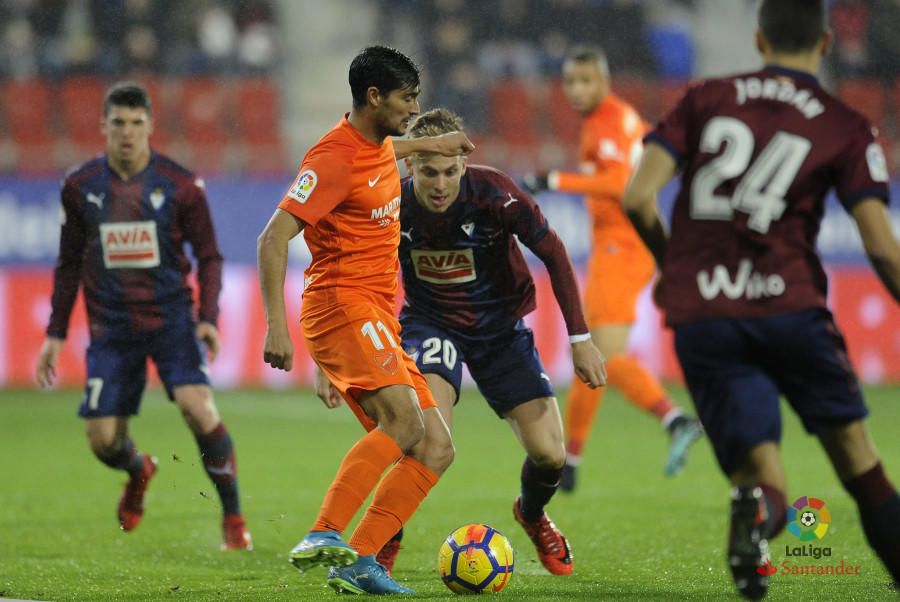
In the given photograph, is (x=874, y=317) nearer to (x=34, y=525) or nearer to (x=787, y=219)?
(x=34, y=525)

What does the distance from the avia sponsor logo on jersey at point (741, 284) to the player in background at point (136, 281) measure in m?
3.50

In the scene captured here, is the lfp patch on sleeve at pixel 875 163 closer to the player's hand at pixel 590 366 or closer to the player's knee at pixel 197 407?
the player's hand at pixel 590 366

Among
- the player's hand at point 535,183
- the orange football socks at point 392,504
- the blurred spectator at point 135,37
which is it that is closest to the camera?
the orange football socks at point 392,504

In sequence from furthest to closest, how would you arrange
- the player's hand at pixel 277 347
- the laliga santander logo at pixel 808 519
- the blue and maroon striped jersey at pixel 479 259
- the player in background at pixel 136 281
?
the player in background at pixel 136 281 < the laliga santander logo at pixel 808 519 < the blue and maroon striped jersey at pixel 479 259 < the player's hand at pixel 277 347

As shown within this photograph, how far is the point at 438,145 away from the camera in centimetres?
567

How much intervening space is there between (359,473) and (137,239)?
255cm

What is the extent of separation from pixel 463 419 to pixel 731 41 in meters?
7.34

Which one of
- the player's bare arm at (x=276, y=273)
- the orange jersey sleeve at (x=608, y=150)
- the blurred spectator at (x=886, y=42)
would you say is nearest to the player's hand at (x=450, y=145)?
the player's bare arm at (x=276, y=273)

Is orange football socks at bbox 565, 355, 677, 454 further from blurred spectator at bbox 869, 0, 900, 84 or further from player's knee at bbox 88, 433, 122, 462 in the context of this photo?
blurred spectator at bbox 869, 0, 900, 84

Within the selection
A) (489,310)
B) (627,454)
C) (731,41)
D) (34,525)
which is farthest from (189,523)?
(731,41)

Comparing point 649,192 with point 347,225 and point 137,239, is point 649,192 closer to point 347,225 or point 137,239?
point 347,225

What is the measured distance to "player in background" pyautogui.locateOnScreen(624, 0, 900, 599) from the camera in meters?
4.13

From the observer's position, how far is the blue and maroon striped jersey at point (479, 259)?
19.2 ft

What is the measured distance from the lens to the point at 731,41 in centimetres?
1866
